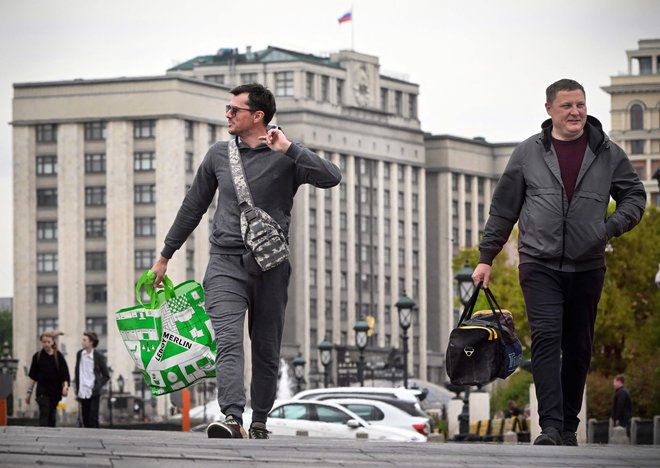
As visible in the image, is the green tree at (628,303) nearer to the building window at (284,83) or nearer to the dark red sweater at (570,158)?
the dark red sweater at (570,158)

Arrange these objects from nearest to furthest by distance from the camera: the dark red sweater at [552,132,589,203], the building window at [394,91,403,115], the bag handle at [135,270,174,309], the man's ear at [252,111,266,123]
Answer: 1. the dark red sweater at [552,132,589,203]
2. the man's ear at [252,111,266,123]
3. the bag handle at [135,270,174,309]
4. the building window at [394,91,403,115]

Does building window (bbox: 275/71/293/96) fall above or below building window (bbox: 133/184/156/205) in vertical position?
above

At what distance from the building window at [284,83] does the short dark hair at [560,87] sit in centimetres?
13015

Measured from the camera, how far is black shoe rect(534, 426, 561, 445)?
38.2 feet

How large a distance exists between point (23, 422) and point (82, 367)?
2082cm

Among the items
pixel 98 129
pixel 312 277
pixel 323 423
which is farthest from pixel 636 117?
pixel 323 423

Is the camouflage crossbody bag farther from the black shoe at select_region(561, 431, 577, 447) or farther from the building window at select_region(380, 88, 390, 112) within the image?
the building window at select_region(380, 88, 390, 112)

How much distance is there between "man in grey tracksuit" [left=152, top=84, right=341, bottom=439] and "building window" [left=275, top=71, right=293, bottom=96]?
129577mm

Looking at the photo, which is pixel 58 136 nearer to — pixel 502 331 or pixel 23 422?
pixel 23 422

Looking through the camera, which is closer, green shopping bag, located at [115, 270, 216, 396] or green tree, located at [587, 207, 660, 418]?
green shopping bag, located at [115, 270, 216, 396]

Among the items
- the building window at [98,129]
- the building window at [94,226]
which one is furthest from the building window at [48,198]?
the building window at [98,129]

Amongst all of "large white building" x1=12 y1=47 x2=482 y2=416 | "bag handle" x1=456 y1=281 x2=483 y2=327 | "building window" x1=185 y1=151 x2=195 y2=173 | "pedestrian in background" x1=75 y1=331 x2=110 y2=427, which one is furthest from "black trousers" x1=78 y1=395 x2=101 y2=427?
"building window" x1=185 y1=151 x2=195 y2=173

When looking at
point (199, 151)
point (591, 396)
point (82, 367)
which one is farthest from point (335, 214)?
point (82, 367)

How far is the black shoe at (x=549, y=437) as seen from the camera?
458 inches
